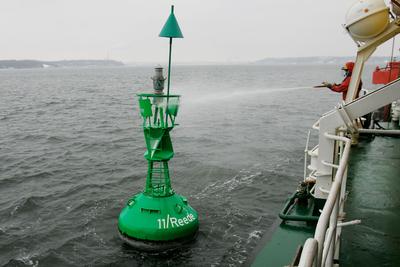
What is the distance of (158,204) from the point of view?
10234mm

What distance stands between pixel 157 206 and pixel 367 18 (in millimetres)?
6516

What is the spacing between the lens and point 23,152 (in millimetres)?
23734

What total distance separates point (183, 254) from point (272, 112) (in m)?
33.3

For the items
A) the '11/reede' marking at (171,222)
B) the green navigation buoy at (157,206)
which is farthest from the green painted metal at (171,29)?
the '11/reede' marking at (171,222)

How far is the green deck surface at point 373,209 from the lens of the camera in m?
5.80

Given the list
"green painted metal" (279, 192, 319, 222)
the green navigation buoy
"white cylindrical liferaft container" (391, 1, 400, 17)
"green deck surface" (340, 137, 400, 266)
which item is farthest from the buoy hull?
"white cylindrical liferaft container" (391, 1, 400, 17)

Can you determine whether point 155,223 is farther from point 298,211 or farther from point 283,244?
point 283,244

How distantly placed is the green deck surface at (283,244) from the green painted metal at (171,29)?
4918mm

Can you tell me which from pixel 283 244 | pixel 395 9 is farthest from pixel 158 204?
pixel 395 9

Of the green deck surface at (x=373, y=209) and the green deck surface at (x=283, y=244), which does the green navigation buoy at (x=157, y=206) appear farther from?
the green deck surface at (x=373, y=209)

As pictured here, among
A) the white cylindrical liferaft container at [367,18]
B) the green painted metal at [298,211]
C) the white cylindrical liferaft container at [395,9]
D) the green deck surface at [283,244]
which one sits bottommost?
the green deck surface at [283,244]

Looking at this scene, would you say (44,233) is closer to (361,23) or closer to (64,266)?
(64,266)

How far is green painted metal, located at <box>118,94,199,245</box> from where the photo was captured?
1005 cm

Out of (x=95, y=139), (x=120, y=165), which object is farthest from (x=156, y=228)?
(x=95, y=139)
